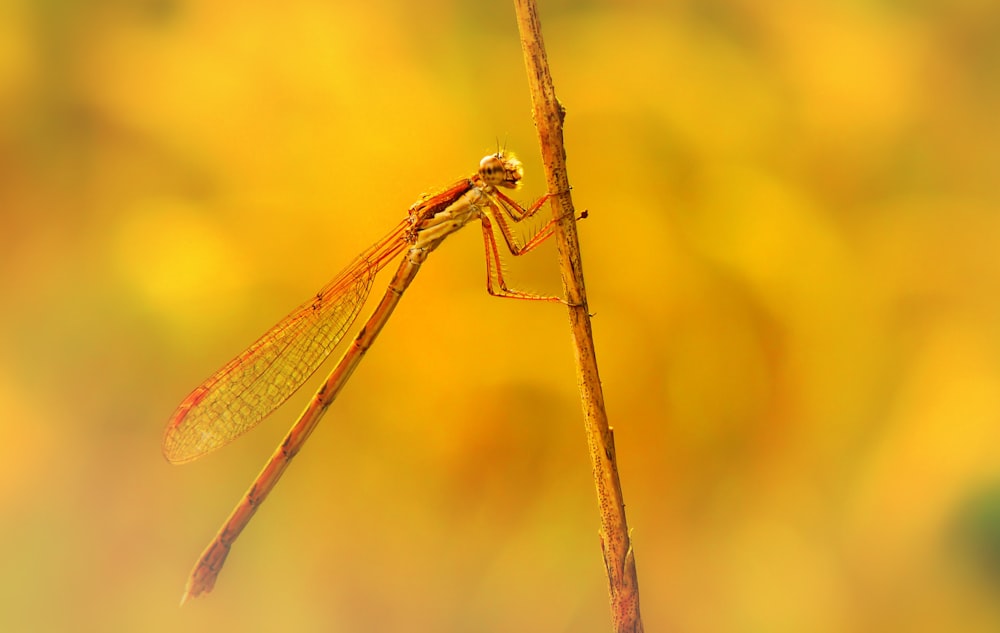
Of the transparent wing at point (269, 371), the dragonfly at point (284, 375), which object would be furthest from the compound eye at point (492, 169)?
the transparent wing at point (269, 371)

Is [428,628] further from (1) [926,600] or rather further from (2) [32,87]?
(2) [32,87]

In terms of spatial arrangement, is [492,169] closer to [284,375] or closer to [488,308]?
[488,308]

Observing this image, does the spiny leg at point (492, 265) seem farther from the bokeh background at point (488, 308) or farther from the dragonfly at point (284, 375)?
the bokeh background at point (488, 308)

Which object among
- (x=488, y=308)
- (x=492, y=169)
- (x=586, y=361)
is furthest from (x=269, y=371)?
(x=586, y=361)

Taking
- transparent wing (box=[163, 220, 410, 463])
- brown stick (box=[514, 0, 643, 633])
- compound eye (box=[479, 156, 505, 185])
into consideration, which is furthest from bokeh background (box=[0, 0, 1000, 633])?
brown stick (box=[514, 0, 643, 633])

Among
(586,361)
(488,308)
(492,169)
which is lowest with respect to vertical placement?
(586,361)

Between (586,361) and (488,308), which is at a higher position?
(488,308)
